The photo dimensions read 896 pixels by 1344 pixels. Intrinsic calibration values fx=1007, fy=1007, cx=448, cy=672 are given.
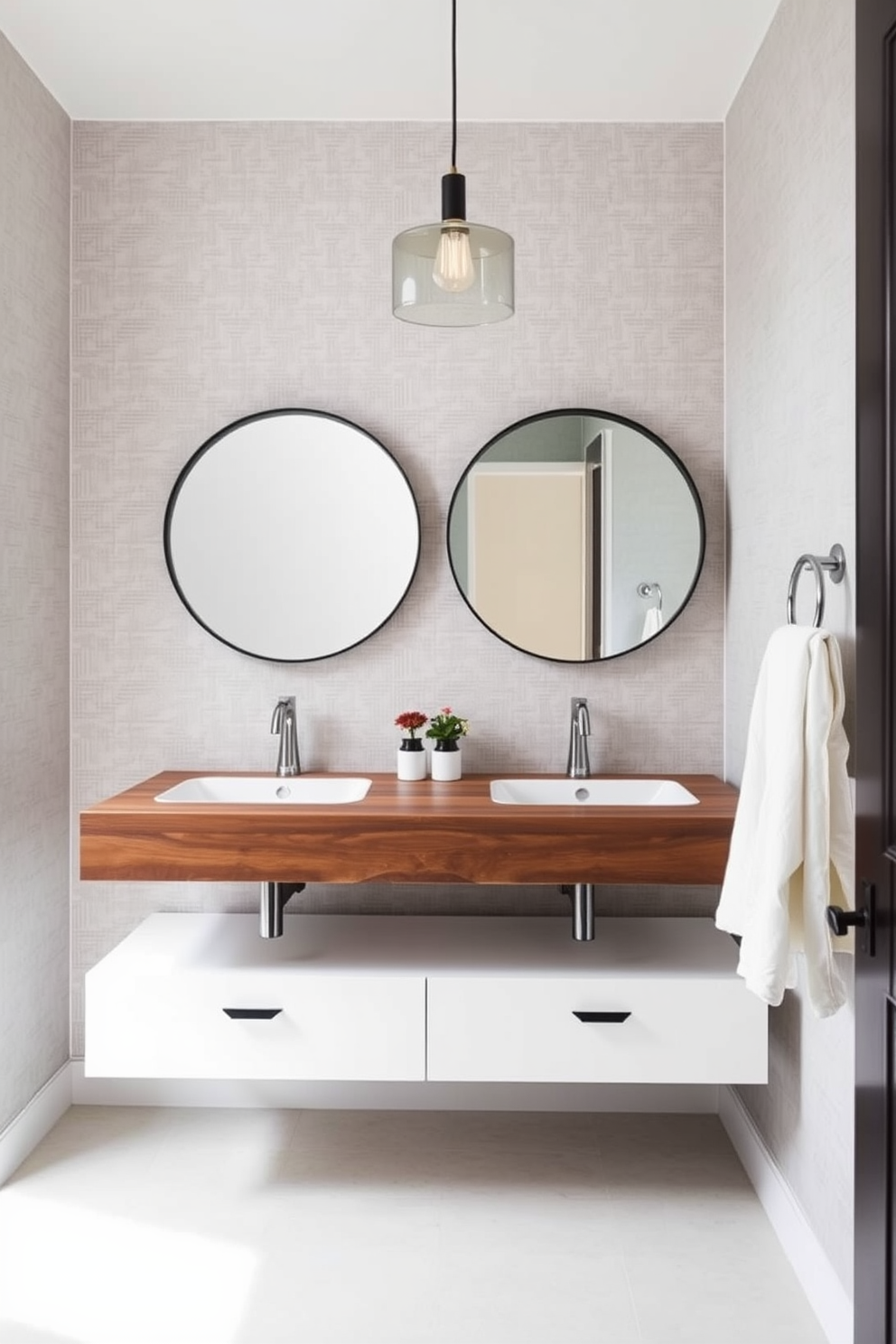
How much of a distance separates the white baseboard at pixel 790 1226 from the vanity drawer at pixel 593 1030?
260 millimetres

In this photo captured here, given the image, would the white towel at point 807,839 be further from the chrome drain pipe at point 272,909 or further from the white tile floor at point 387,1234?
the chrome drain pipe at point 272,909

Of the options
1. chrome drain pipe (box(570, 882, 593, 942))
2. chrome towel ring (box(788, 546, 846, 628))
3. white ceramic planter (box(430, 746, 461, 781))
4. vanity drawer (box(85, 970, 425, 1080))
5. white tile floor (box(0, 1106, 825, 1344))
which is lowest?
white tile floor (box(0, 1106, 825, 1344))

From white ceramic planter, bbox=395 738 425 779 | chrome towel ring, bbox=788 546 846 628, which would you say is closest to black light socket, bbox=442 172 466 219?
chrome towel ring, bbox=788 546 846 628

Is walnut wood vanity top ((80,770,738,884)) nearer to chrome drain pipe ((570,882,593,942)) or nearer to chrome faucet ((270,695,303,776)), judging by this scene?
chrome drain pipe ((570,882,593,942))

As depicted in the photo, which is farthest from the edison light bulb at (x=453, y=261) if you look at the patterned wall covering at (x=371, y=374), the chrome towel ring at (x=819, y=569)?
the patterned wall covering at (x=371, y=374)

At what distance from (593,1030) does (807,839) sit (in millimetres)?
800

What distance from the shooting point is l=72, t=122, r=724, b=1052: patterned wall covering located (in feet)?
8.79

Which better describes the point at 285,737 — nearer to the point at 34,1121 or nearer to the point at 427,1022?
the point at 427,1022

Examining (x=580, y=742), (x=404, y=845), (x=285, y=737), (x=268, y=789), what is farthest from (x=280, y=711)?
(x=580, y=742)

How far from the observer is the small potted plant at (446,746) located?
99.7 inches

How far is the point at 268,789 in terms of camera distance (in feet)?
8.47

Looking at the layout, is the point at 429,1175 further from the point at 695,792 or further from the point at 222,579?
the point at 222,579

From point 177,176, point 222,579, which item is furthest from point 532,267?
point 222,579

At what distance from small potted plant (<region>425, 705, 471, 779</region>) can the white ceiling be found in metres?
1.56
